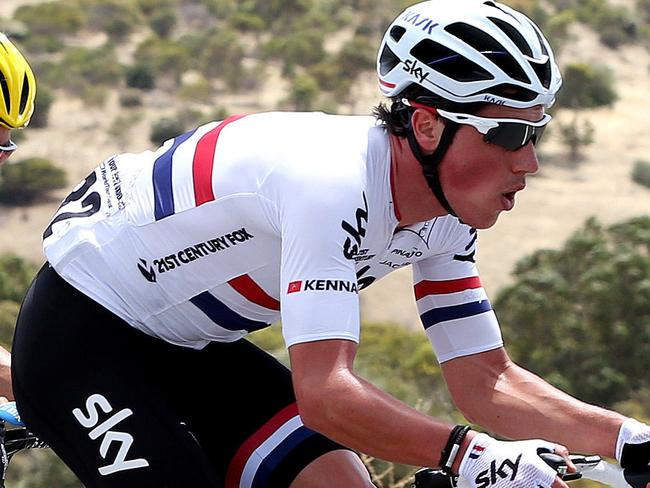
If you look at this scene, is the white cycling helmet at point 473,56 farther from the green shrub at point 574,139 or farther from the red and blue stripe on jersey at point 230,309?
the green shrub at point 574,139

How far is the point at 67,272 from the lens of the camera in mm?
3260

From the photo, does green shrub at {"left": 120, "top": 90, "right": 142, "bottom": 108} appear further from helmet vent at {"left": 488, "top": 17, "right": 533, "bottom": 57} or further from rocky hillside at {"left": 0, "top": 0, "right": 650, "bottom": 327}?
helmet vent at {"left": 488, "top": 17, "right": 533, "bottom": 57}

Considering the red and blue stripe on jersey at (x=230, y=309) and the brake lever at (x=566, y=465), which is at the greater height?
the red and blue stripe on jersey at (x=230, y=309)

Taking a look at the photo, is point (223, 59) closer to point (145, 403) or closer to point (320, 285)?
point (145, 403)

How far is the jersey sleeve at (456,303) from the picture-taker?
3406 millimetres

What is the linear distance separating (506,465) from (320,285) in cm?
57

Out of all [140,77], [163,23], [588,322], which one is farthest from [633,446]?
[163,23]

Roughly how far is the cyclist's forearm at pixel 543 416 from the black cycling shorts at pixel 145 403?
512mm

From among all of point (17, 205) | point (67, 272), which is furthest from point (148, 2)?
point (67, 272)

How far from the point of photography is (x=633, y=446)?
290 cm

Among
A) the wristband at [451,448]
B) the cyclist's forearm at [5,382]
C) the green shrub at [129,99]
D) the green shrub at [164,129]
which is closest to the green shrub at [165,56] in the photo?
the green shrub at [129,99]

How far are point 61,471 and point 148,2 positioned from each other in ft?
152

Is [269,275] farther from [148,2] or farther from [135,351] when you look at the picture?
[148,2]

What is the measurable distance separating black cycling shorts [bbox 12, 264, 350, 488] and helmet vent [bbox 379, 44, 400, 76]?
88 centimetres
